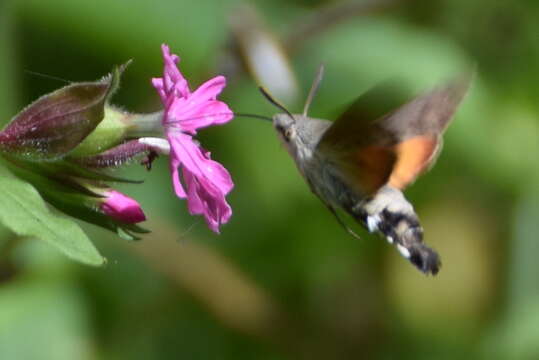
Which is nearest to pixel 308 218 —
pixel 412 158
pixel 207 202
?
pixel 412 158

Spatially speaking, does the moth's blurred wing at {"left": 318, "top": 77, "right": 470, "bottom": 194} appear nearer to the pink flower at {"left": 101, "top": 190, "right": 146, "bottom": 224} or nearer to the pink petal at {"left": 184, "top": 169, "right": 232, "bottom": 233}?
the pink petal at {"left": 184, "top": 169, "right": 232, "bottom": 233}

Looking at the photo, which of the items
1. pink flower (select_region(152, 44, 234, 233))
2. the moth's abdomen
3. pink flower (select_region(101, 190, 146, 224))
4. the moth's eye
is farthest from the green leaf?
the moth's abdomen

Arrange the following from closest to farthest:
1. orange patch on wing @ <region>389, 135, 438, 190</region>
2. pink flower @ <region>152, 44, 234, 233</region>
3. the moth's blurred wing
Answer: pink flower @ <region>152, 44, 234, 233</region> < the moth's blurred wing < orange patch on wing @ <region>389, 135, 438, 190</region>

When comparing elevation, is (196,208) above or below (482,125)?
above

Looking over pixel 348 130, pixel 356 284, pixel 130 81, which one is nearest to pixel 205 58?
pixel 130 81

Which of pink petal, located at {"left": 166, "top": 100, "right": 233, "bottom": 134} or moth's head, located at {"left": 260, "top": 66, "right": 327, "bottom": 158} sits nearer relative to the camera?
pink petal, located at {"left": 166, "top": 100, "right": 233, "bottom": 134}

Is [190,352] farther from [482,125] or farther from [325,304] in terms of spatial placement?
[482,125]

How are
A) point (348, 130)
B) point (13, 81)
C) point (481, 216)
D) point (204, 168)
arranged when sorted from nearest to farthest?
point (204, 168), point (348, 130), point (13, 81), point (481, 216)

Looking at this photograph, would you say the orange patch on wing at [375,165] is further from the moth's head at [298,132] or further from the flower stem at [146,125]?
the flower stem at [146,125]
